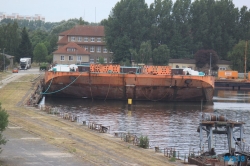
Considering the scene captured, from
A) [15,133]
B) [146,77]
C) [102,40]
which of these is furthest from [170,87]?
[102,40]

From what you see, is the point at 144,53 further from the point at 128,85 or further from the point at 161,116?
the point at 161,116

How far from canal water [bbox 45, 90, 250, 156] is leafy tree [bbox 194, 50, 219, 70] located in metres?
56.0

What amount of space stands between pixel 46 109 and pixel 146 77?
22.2 meters

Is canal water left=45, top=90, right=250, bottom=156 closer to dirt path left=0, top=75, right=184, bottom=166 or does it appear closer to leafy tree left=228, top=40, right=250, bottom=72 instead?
dirt path left=0, top=75, right=184, bottom=166

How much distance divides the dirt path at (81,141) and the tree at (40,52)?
97085 mm

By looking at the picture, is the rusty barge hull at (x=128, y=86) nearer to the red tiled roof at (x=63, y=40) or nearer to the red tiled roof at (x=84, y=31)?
the red tiled roof at (x=63, y=40)

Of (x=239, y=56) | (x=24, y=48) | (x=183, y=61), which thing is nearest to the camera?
(x=239, y=56)

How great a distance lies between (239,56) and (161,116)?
263 feet

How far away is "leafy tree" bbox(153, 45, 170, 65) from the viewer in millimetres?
142875

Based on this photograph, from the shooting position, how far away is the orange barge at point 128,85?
3073 inches

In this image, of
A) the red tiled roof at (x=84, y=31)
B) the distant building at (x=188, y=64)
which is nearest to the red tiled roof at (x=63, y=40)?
the red tiled roof at (x=84, y=31)

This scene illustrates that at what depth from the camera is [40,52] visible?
156 metres

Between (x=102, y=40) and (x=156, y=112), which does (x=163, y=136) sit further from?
(x=102, y=40)

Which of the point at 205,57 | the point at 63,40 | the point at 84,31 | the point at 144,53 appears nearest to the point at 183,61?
the point at 205,57
